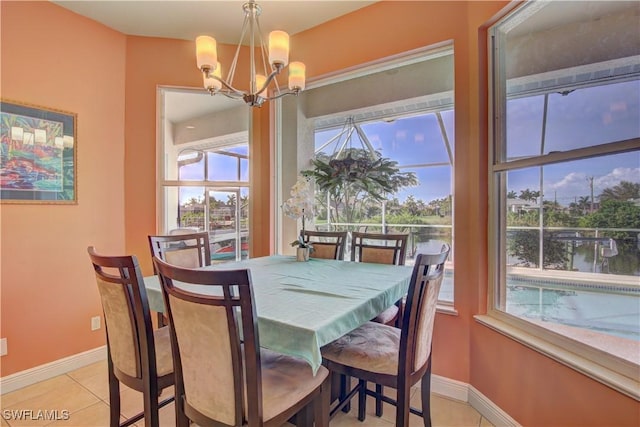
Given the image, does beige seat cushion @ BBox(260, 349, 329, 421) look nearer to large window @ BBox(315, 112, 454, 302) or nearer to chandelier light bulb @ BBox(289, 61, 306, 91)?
chandelier light bulb @ BBox(289, 61, 306, 91)

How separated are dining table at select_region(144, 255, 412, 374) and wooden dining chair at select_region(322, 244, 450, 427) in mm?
194

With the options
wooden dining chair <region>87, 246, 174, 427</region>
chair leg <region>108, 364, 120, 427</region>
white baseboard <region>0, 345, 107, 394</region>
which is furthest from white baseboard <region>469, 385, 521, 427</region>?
white baseboard <region>0, 345, 107, 394</region>

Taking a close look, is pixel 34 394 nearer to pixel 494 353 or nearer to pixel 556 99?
pixel 494 353


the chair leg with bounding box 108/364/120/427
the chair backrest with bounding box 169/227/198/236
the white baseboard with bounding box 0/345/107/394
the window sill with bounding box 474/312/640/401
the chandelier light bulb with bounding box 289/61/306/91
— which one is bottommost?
the white baseboard with bounding box 0/345/107/394

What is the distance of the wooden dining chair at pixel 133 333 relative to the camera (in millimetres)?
1428

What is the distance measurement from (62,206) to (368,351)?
271 cm

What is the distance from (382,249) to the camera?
2.54 metres

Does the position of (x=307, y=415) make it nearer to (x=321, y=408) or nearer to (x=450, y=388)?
(x=321, y=408)

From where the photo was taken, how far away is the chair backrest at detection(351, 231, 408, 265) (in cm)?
246

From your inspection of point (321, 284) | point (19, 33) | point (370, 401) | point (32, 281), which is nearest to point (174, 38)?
point (19, 33)

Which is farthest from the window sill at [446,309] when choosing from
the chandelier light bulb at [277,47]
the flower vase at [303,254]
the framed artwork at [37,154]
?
the framed artwork at [37,154]

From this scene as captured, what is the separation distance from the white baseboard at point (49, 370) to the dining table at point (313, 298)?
156 centimetres

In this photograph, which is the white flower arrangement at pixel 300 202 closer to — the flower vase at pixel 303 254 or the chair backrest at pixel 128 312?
the flower vase at pixel 303 254

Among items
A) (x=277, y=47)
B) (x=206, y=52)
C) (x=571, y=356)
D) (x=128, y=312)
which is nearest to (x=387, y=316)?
(x=571, y=356)
